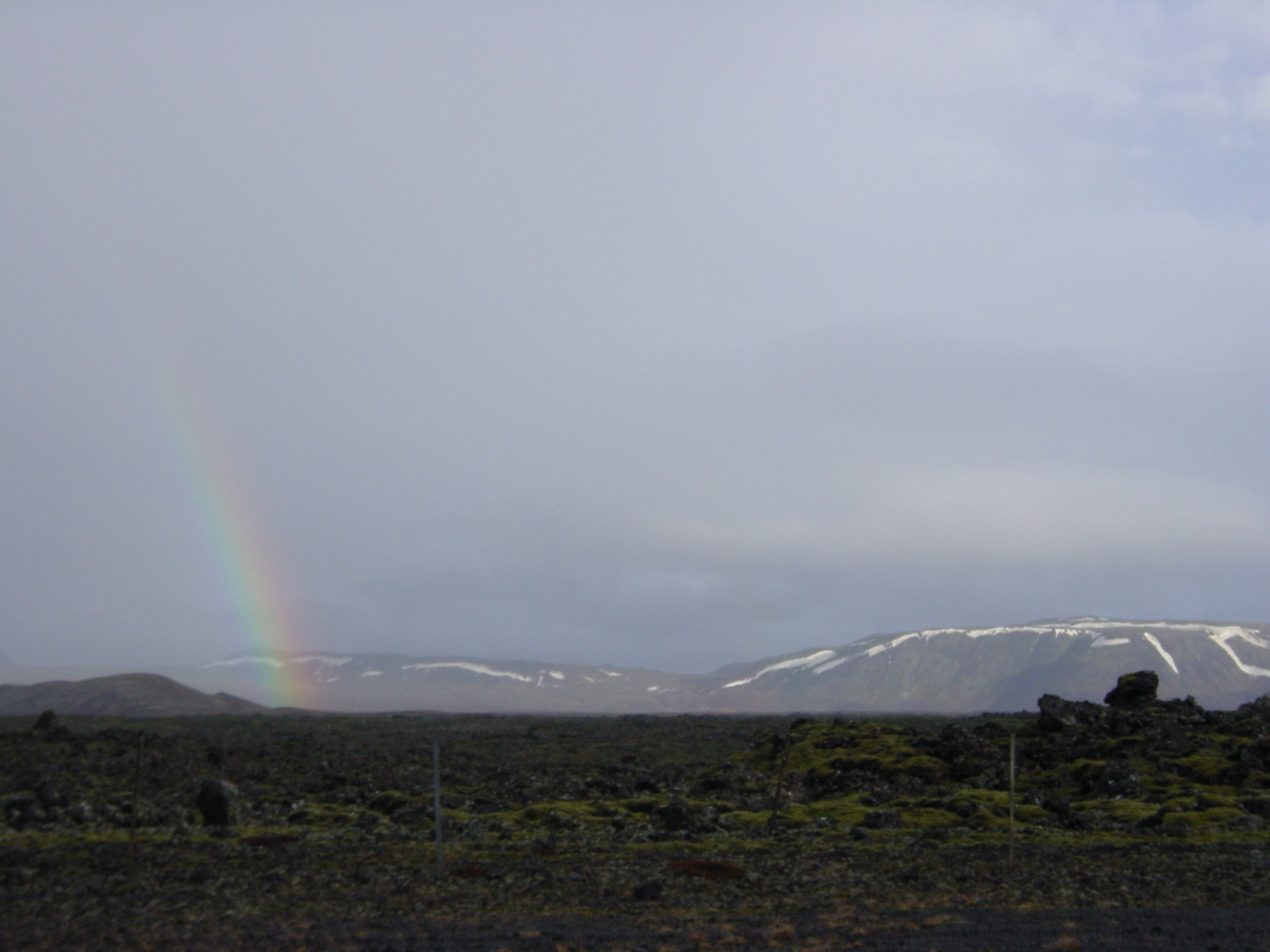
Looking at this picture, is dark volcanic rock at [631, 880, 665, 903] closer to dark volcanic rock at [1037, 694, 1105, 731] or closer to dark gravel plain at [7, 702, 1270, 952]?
dark gravel plain at [7, 702, 1270, 952]

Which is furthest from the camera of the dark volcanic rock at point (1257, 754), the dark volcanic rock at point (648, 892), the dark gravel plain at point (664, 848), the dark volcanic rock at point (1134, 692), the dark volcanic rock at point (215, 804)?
the dark volcanic rock at point (1134, 692)

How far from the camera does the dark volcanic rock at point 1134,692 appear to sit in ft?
241

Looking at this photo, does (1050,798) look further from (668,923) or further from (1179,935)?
(668,923)

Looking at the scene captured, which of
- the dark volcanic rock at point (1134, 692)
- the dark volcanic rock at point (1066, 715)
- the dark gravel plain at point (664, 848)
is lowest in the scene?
the dark gravel plain at point (664, 848)

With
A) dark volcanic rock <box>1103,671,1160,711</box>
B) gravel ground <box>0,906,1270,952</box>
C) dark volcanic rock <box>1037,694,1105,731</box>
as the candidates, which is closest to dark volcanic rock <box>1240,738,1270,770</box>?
dark volcanic rock <box>1037,694,1105,731</box>

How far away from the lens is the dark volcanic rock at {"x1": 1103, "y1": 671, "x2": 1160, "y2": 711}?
241 feet

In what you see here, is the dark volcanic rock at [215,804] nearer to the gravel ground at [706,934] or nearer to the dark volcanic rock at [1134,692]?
the gravel ground at [706,934]

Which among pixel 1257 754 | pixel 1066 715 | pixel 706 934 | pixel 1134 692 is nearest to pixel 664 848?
pixel 706 934

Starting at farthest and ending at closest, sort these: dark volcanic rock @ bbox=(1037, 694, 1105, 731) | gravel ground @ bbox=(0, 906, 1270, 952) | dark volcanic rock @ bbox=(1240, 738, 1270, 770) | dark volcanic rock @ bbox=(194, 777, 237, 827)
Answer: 1. dark volcanic rock @ bbox=(1037, 694, 1105, 731)
2. dark volcanic rock @ bbox=(1240, 738, 1270, 770)
3. dark volcanic rock @ bbox=(194, 777, 237, 827)
4. gravel ground @ bbox=(0, 906, 1270, 952)

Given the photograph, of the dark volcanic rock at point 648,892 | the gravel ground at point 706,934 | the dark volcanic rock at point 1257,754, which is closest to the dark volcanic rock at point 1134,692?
the dark volcanic rock at point 1257,754

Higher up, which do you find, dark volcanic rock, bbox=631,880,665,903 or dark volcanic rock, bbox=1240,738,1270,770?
dark volcanic rock, bbox=1240,738,1270,770

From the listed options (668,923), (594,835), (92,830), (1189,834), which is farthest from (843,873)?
(92,830)

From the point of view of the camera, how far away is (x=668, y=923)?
21.7 meters

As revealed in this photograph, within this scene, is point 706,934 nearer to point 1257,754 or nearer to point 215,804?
point 215,804
